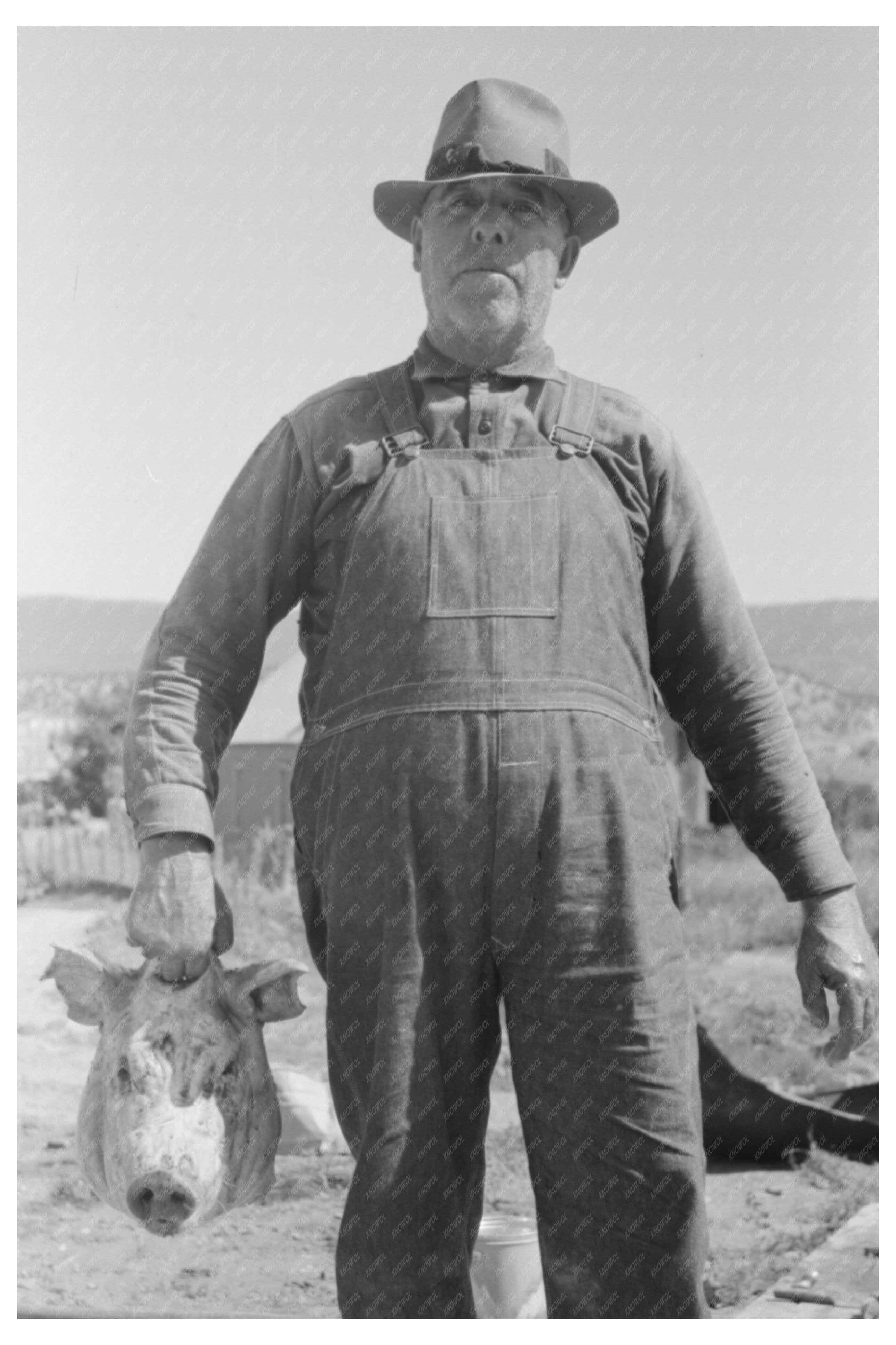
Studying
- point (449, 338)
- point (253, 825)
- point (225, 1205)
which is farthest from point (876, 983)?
point (253, 825)

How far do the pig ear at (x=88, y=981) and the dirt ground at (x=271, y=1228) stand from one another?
41 mm

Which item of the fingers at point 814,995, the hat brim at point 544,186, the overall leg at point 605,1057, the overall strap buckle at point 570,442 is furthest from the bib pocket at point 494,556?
the fingers at point 814,995

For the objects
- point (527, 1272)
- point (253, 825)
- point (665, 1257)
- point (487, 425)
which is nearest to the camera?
point (665, 1257)

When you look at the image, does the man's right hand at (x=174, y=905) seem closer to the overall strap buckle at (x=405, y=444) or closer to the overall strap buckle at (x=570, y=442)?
the overall strap buckle at (x=405, y=444)

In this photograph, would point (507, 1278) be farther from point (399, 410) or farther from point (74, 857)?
point (74, 857)

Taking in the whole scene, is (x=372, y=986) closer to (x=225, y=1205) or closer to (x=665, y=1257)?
(x=225, y=1205)

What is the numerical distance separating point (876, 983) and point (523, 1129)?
2.36 ft

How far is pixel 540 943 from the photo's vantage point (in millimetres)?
2609

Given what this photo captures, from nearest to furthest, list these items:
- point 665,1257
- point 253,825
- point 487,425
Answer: point 665,1257 < point 487,425 < point 253,825

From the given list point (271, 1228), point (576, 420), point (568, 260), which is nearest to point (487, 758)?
point (576, 420)

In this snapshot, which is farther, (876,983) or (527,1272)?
(527,1272)

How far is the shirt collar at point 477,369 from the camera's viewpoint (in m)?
2.83

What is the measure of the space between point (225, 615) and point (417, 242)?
827mm

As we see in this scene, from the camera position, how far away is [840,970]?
282 cm
